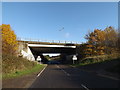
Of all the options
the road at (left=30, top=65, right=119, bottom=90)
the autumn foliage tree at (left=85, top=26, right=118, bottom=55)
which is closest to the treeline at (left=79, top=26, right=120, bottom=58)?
the autumn foliage tree at (left=85, top=26, right=118, bottom=55)

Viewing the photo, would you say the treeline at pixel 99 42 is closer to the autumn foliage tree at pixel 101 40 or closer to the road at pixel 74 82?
the autumn foliage tree at pixel 101 40

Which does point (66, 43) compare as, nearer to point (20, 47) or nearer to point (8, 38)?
point (20, 47)

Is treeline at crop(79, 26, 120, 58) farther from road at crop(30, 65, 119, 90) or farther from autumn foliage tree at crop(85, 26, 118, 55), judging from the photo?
road at crop(30, 65, 119, 90)

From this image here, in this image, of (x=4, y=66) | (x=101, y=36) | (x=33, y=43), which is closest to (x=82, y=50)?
(x=101, y=36)

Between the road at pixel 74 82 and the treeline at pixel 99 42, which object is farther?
the treeline at pixel 99 42

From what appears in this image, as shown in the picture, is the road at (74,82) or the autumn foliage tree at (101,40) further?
the autumn foliage tree at (101,40)

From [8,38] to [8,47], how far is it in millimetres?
7562

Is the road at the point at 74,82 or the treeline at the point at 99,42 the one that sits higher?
the treeline at the point at 99,42

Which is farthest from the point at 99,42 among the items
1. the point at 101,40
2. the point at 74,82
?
the point at 74,82

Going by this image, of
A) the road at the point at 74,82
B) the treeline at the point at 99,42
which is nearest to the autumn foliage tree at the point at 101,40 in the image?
the treeline at the point at 99,42

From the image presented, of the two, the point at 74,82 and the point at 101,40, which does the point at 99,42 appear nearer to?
the point at 101,40

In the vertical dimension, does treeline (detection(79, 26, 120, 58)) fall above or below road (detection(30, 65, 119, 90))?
above

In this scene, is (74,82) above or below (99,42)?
below

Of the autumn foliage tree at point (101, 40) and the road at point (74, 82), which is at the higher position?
the autumn foliage tree at point (101, 40)
